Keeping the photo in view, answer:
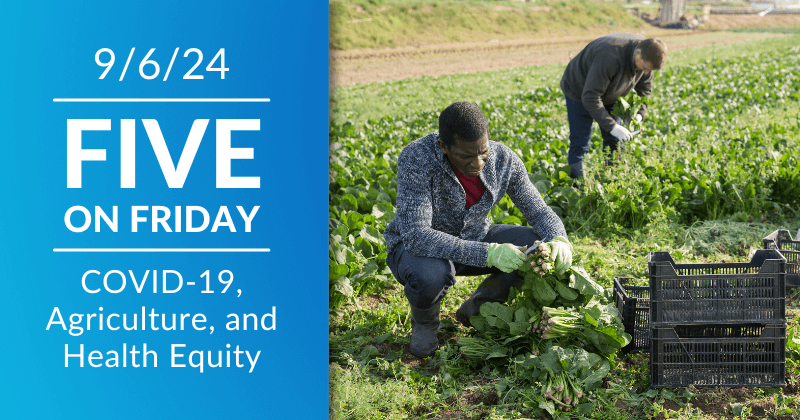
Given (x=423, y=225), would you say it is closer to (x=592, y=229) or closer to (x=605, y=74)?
(x=592, y=229)

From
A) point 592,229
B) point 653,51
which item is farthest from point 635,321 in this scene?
point 653,51

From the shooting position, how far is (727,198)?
210 inches

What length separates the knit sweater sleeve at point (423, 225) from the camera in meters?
3.03

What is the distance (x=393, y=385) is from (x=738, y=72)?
14.2m

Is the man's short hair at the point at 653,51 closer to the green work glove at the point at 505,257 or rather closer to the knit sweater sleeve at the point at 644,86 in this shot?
the knit sweater sleeve at the point at 644,86

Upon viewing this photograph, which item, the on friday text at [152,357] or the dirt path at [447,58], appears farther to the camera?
the dirt path at [447,58]

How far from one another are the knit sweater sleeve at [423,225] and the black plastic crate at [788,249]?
175 cm

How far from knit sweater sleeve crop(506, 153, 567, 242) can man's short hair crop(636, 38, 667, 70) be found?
2.16 m

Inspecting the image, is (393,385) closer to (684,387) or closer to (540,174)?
(684,387)

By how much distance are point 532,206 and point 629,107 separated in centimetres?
272

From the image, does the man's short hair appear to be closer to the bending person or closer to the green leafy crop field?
the bending person

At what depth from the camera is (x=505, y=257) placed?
2.96m

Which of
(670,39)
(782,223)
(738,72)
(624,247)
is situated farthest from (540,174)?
(670,39)

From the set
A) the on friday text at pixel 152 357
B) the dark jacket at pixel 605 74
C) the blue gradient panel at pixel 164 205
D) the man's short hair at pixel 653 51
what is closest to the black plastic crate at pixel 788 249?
the man's short hair at pixel 653 51
